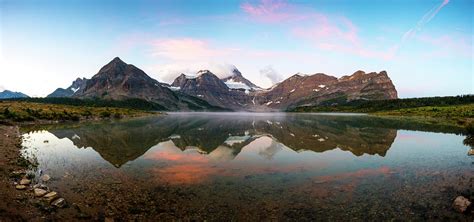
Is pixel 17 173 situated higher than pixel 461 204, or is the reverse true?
pixel 17 173

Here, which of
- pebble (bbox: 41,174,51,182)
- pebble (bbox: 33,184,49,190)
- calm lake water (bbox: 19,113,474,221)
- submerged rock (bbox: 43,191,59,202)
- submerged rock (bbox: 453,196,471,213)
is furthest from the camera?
pebble (bbox: 41,174,51,182)

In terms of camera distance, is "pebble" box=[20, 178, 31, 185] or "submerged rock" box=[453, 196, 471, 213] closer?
"submerged rock" box=[453, 196, 471, 213]

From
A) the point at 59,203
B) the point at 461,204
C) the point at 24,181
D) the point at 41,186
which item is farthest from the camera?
the point at 24,181

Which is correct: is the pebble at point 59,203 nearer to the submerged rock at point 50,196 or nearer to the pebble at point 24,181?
the submerged rock at point 50,196

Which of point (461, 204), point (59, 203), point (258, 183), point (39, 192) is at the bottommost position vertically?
point (258, 183)

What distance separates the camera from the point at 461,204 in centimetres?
2138

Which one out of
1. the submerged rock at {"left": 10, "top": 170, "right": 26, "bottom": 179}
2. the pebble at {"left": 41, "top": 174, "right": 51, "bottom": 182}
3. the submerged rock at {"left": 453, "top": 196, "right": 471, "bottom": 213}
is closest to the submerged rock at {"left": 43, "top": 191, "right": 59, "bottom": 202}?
the pebble at {"left": 41, "top": 174, "right": 51, "bottom": 182}

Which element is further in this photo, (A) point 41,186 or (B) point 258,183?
(B) point 258,183

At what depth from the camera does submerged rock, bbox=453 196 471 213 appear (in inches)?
820

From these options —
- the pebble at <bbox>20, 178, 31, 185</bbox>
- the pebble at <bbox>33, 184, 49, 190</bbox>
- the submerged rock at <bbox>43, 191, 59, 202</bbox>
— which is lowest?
the submerged rock at <bbox>43, 191, 59, 202</bbox>

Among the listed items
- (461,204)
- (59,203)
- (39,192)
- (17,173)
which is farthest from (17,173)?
(461,204)

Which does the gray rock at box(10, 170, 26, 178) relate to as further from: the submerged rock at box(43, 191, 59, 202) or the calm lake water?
the submerged rock at box(43, 191, 59, 202)

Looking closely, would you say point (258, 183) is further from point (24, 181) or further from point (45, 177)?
point (24, 181)

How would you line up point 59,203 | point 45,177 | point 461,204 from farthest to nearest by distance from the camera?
point 45,177 < point 461,204 < point 59,203
